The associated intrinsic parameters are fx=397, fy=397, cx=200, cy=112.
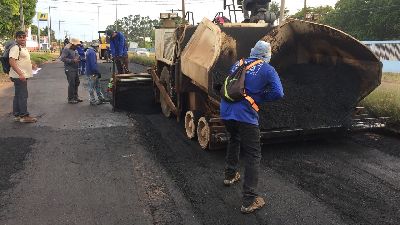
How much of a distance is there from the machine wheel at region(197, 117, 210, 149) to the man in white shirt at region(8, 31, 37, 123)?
4120 mm

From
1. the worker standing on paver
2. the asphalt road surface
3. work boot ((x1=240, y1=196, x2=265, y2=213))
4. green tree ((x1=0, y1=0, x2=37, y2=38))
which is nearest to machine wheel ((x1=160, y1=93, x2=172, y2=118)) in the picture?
the asphalt road surface

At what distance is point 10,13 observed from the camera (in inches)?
864

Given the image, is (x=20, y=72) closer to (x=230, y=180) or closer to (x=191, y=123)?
(x=191, y=123)

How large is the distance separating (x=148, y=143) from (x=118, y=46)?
16.1 ft

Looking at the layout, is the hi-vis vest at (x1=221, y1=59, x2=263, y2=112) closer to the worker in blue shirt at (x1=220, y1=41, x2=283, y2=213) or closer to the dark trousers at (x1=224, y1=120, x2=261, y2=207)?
the worker in blue shirt at (x1=220, y1=41, x2=283, y2=213)

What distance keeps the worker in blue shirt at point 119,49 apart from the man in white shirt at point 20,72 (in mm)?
2737

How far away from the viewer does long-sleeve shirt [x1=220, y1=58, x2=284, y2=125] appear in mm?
4121

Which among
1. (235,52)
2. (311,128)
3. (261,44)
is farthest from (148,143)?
(261,44)

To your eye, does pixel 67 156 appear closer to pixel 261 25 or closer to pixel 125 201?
pixel 125 201

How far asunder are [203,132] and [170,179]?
4.45 ft

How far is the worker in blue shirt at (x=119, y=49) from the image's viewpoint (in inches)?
416

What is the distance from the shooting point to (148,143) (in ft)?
22.0

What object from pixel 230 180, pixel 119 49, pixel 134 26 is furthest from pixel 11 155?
pixel 134 26

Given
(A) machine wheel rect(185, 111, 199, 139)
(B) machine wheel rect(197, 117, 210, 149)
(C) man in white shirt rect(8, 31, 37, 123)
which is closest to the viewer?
(B) machine wheel rect(197, 117, 210, 149)
